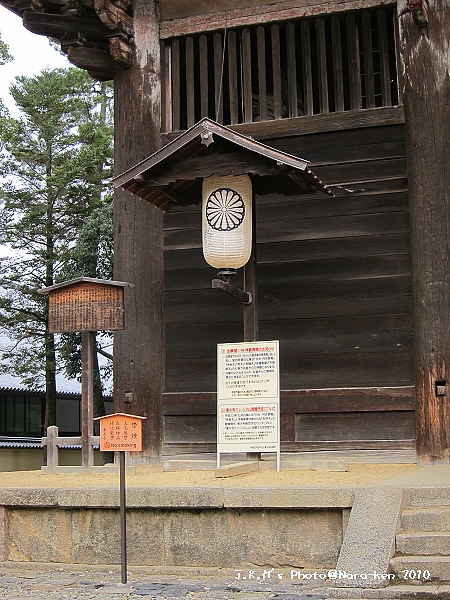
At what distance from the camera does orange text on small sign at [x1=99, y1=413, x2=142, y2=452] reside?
7613 mm

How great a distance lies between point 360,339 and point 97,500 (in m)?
4.01

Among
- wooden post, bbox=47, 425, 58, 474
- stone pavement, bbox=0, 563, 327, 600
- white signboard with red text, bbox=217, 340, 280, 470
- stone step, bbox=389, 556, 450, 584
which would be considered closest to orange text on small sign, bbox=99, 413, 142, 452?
stone pavement, bbox=0, 563, 327, 600

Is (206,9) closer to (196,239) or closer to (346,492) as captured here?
(196,239)

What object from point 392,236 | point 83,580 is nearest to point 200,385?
point 392,236

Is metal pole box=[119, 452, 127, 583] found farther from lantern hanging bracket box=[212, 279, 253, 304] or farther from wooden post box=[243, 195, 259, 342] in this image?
wooden post box=[243, 195, 259, 342]

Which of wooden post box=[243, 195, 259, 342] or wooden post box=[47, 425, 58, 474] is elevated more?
wooden post box=[243, 195, 259, 342]

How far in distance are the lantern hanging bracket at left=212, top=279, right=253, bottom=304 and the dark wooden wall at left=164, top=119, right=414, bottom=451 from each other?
1.31 m

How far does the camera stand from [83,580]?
7.48 m

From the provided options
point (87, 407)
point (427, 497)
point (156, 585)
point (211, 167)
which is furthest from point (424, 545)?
point (87, 407)

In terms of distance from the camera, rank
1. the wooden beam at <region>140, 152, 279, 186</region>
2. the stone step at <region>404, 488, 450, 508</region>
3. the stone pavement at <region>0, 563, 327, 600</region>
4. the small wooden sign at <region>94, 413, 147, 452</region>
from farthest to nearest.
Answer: the wooden beam at <region>140, 152, 279, 186</region> → the small wooden sign at <region>94, 413, 147, 452</region> → the stone step at <region>404, 488, 450, 508</region> → the stone pavement at <region>0, 563, 327, 600</region>

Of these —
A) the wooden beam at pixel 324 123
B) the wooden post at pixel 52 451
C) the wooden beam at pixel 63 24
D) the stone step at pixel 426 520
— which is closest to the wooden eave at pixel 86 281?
the wooden post at pixel 52 451

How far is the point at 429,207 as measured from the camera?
10406mm

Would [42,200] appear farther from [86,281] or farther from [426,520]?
[426,520]

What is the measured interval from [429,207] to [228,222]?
256 cm
